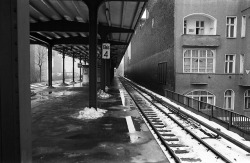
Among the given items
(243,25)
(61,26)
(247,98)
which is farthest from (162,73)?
(61,26)

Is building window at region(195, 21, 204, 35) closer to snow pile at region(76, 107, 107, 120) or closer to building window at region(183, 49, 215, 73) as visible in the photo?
building window at region(183, 49, 215, 73)

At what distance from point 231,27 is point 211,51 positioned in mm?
3440

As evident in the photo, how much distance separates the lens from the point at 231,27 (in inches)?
922

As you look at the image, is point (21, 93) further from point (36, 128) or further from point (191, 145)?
point (36, 128)

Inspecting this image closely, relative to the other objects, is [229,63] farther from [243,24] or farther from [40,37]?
[40,37]

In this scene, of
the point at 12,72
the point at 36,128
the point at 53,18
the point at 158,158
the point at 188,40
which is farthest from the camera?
the point at 188,40

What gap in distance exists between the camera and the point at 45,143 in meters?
7.25

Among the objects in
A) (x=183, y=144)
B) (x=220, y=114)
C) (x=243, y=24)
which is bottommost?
(x=183, y=144)

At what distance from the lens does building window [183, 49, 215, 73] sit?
2278 cm

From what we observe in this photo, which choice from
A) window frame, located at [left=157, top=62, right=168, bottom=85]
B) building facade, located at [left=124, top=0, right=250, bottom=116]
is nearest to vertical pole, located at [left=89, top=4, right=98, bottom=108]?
building facade, located at [left=124, top=0, right=250, bottom=116]

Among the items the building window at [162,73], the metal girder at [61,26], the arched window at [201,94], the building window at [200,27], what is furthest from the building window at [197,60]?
the metal girder at [61,26]

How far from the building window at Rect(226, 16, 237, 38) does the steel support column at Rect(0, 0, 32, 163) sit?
79.9ft

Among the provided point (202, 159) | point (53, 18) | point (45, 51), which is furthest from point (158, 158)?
point (45, 51)

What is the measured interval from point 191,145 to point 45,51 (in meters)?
44.8
